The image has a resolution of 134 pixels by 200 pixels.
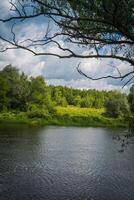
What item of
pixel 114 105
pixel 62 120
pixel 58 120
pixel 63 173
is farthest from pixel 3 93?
pixel 63 173

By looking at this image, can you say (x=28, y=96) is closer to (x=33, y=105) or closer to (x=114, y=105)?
(x=33, y=105)

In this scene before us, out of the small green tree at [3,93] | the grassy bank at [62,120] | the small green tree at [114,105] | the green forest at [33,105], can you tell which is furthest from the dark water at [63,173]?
the small green tree at [114,105]

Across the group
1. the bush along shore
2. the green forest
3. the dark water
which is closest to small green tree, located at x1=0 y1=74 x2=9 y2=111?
the green forest

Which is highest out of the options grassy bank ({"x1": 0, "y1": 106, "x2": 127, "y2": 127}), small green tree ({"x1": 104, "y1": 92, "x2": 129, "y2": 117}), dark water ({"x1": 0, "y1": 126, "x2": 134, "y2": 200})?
small green tree ({"x1": 104, "y1": 92, "x2": 129, "y2": 117})

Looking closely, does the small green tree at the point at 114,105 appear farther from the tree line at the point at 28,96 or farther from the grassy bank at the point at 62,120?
the grassy bank at the point at 62,120

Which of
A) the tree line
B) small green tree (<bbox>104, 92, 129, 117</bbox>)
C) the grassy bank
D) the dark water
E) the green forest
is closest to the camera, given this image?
the dark water

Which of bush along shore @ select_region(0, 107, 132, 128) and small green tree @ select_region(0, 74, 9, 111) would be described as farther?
small green tree @ select_region(0, 74, 9, 111)

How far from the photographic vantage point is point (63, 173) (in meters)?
28.6

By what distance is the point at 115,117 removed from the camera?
105 meters

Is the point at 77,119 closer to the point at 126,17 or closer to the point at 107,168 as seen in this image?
the point at 107,168

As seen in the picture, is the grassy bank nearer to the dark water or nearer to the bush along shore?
the bush along shore

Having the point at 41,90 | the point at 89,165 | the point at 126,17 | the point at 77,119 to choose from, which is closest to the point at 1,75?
the point at 41,90

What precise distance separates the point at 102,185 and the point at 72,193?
3.11 meters

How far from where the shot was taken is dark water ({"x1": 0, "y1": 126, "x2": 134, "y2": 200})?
2252 centimetres
